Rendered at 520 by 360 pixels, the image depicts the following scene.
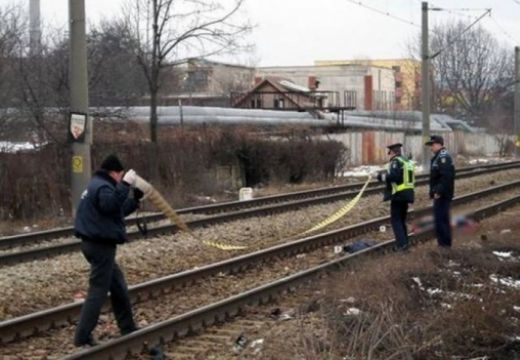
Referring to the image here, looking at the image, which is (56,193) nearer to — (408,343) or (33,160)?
(33,160)

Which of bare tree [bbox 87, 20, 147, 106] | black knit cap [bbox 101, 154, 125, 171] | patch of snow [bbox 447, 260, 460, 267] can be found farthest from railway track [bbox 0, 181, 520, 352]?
bare tree [bbox 87, 20, 147, 106]

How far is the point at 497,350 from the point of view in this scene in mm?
7988

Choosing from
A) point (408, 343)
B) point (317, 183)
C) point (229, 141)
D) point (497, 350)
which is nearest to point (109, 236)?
point (408, 343)

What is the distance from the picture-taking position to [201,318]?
9875 millimetres

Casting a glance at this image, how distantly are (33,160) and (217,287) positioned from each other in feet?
38.5

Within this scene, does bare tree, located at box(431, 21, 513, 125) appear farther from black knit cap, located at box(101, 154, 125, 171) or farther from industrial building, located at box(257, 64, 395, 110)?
black knit cap, located at box(101, 154, 125, 171)

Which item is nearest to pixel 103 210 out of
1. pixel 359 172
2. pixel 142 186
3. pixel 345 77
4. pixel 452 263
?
pixel 142 186

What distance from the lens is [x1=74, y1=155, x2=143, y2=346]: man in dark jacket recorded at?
27.1 ft

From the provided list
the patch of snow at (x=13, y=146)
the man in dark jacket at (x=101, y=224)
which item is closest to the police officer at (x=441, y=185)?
the man in dark jacket at (x=101, y=224)

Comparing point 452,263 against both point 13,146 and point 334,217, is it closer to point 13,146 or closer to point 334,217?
Result: point 334,217

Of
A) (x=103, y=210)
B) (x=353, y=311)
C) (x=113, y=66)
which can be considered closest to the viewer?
(x=103, y=210)

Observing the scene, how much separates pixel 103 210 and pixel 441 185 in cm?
709

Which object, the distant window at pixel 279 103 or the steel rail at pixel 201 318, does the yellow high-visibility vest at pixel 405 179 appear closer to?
the steel rail at pixel 201 318

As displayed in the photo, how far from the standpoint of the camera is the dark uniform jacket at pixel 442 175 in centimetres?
1380
